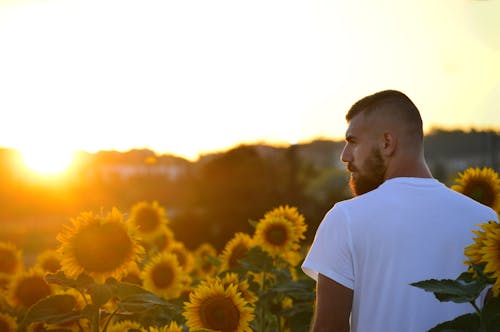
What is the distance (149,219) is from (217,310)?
4168 mm

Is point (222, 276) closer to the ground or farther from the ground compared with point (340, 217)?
closer to the ground

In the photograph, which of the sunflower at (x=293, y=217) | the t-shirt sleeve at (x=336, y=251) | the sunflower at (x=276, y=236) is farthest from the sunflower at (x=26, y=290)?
the t-shirt sleeve at (x=336, y=251)

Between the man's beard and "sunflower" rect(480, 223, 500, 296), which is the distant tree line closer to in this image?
the man's beard

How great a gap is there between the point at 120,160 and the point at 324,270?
78.1m

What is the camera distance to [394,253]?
3148 millimetres

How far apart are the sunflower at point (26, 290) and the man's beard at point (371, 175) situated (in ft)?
8.83

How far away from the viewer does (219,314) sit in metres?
4.31

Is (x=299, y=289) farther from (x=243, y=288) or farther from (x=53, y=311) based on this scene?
(x=53, y=311)

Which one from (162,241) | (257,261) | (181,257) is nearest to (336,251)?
(257,261)

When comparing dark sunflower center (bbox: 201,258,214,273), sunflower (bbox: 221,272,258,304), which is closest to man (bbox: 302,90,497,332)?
sunflower (bbox: 221,272,258,304)

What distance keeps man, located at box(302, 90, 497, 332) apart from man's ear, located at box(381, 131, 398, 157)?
0.23m

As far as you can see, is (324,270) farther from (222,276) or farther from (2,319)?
(2,319)

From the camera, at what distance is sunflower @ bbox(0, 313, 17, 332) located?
460 cm

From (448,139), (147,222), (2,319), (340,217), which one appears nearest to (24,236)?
(147,222)
